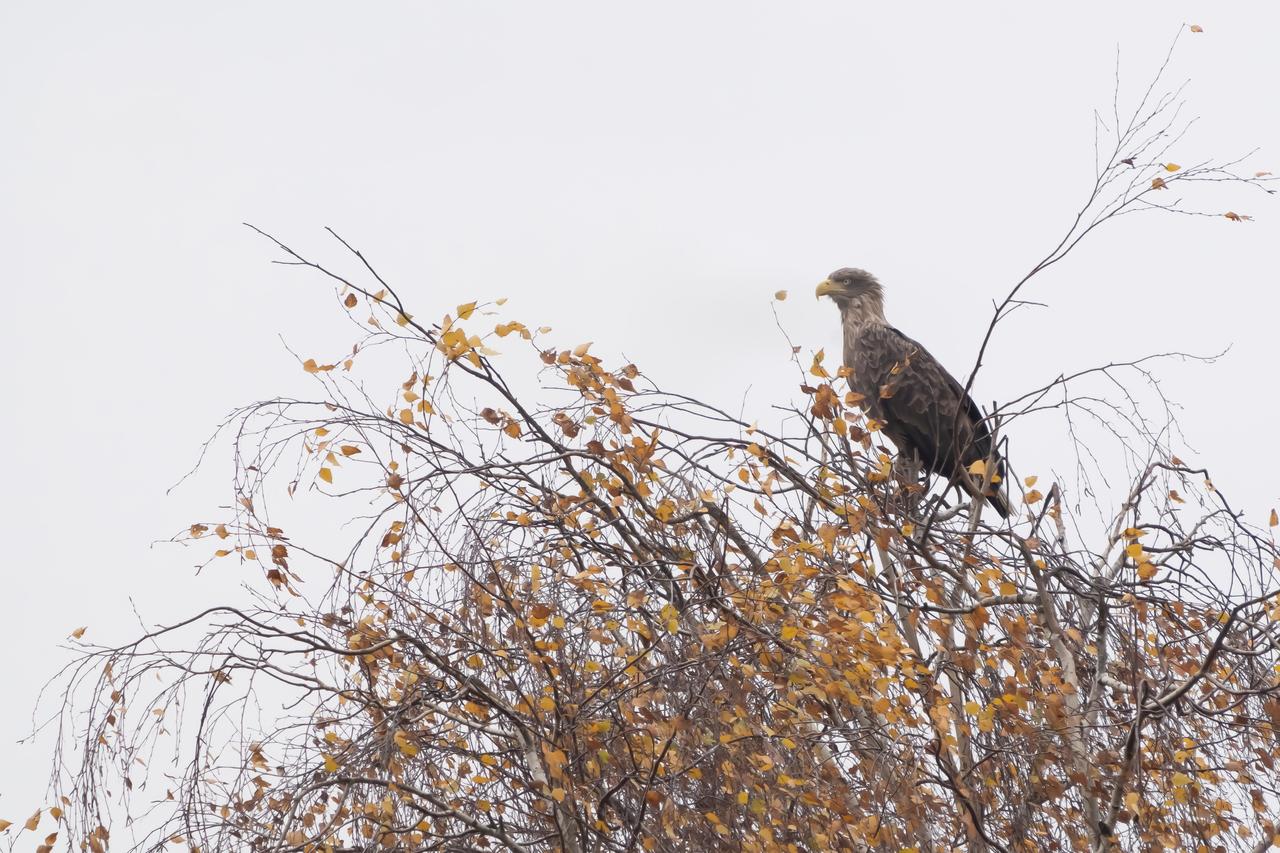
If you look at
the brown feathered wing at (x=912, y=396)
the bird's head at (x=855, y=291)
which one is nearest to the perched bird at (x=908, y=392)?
the brown feathered wing at (x=912, y=396)

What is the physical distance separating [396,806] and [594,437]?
1.52 m

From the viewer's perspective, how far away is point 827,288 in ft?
33.3

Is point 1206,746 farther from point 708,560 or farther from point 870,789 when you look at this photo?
point 708,560

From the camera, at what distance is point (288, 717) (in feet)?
14.7

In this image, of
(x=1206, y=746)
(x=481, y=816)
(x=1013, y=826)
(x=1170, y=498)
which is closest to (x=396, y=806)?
(x=481, y=816)

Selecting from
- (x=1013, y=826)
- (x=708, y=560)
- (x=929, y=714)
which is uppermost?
(x=708, y=560)

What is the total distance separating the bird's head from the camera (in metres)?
10.1

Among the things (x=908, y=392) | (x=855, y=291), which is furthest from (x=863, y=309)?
(x=908, y=392)

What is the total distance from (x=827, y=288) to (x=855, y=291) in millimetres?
237

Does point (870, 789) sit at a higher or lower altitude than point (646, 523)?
lower

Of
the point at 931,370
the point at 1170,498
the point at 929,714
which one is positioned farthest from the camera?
the point at 931,370

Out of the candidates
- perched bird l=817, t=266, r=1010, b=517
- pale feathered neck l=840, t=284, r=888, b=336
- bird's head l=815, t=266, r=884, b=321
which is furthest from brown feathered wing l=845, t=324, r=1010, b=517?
bird's head l=815, t=266, r=884, b=321

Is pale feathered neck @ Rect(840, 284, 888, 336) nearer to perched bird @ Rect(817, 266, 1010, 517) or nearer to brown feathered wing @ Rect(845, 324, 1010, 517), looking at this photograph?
perched bird @ Rect(817, 266, 1010, 517)

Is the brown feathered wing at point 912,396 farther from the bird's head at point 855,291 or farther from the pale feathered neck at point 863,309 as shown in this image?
the bird's head at point 855,291
